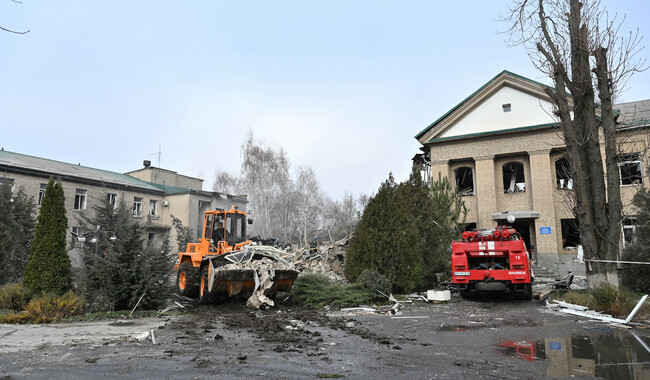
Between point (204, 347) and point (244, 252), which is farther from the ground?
point (244, 252)

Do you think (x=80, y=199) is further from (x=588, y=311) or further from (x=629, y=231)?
(x=629, y=231)

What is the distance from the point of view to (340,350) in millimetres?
6465

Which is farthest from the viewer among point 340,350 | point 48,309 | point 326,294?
point 326,294

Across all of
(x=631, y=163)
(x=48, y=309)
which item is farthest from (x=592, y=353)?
(x=631, y=163)

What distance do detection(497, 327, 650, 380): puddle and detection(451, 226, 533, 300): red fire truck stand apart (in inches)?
207

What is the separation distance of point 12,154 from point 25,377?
31768 mm

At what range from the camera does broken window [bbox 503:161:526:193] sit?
1043 inches

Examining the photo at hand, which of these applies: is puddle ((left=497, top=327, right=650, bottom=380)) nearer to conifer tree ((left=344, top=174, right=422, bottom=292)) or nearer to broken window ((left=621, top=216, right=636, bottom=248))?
conifer tree ((left=344, top=174, right=422, bottom=292))

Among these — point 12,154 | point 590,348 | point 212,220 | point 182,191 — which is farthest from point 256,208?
point 590,348

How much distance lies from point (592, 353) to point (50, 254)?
1325 cm

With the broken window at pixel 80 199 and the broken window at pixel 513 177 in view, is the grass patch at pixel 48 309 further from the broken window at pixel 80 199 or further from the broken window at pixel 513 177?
the broken window at pixel 513 177

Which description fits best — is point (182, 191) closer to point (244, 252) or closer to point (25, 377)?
point (244, 252)

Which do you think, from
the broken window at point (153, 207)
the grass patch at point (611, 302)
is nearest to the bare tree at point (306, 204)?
the broken window at point (153, 207)

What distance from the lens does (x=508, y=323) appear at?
30.1 ft
